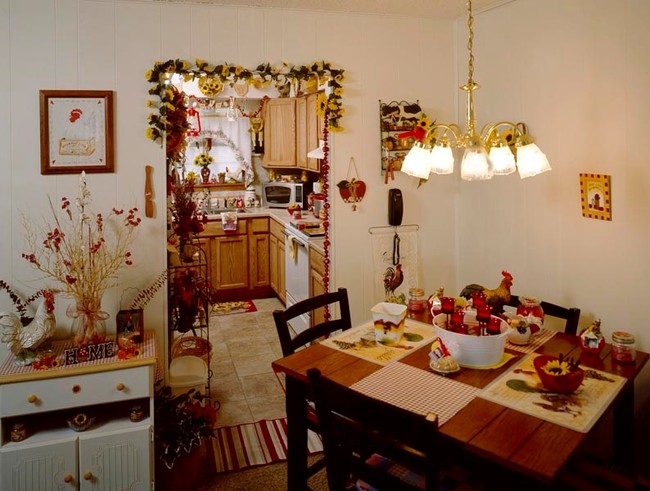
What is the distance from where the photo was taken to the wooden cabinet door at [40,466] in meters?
2.39

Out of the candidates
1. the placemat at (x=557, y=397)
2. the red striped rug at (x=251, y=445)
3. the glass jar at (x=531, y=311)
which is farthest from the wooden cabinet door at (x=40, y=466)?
the glass jar at (x=531, y=311)

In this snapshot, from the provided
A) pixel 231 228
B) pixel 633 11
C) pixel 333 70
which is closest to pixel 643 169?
pixel 633 11

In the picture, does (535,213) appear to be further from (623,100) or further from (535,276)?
(623,100)

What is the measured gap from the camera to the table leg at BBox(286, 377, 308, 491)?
2168mm

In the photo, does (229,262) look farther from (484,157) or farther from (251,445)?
(484,157)

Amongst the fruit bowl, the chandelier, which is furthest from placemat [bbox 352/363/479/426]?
the chandelier

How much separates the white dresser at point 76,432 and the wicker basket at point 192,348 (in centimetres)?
81

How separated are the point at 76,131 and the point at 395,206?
1.86 m

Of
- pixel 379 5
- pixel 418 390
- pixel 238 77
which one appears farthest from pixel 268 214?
pixel 418 390

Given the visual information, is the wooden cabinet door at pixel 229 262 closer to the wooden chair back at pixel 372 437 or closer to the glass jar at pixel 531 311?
the glass jar at pixel 531 311

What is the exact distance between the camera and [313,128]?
4.93m

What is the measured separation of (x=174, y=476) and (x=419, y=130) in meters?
1.95

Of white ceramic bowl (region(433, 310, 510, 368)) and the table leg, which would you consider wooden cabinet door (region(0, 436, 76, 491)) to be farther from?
white ceramic bowl (region(433, 310, 510, 368))

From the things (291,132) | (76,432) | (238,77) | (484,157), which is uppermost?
(291,132)
